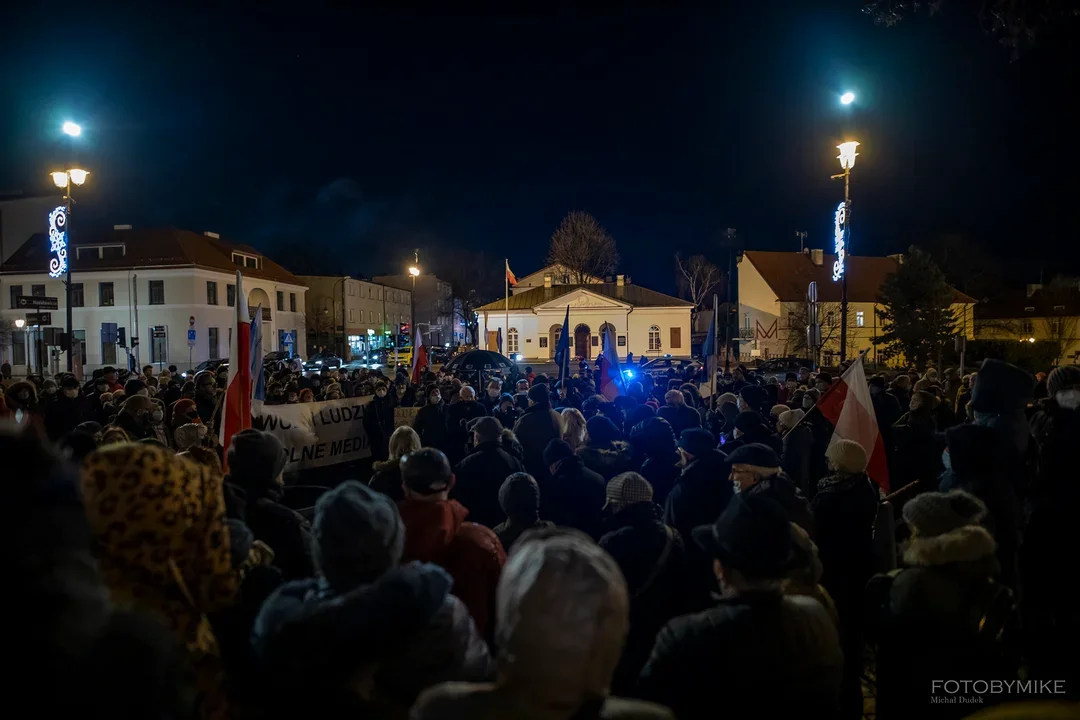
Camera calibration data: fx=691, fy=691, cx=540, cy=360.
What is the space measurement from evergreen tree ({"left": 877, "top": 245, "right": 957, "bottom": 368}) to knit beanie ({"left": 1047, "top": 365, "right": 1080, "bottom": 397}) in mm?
38055

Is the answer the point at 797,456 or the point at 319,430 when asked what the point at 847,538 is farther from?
the point at 319,430

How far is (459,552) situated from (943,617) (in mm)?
2305

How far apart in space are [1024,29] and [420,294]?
93669mm

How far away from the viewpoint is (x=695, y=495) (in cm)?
476

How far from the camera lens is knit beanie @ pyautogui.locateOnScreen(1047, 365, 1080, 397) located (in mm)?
5320

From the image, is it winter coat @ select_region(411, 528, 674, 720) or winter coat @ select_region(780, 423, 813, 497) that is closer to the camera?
winter coat @ select_region(411, 528, 674, 720)

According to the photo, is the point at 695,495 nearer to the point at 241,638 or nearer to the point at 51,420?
the point at 241,638

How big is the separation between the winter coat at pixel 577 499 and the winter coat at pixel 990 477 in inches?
97.2

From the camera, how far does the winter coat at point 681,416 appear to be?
24.1 feet

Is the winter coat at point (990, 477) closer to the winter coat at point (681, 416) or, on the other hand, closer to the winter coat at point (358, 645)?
the winter coat at point (681, 416)

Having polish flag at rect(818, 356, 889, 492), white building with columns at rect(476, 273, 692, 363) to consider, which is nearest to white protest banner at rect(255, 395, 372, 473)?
polish flag at rect(818, 356, 889, 492)

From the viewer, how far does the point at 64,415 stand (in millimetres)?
9383

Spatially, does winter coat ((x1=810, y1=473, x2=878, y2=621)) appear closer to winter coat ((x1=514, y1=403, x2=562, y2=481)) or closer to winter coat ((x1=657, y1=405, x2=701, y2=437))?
winter coat ((x1=657, y1=405, x2=701, y2=437))

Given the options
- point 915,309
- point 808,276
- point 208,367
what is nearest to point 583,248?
point 808,276
